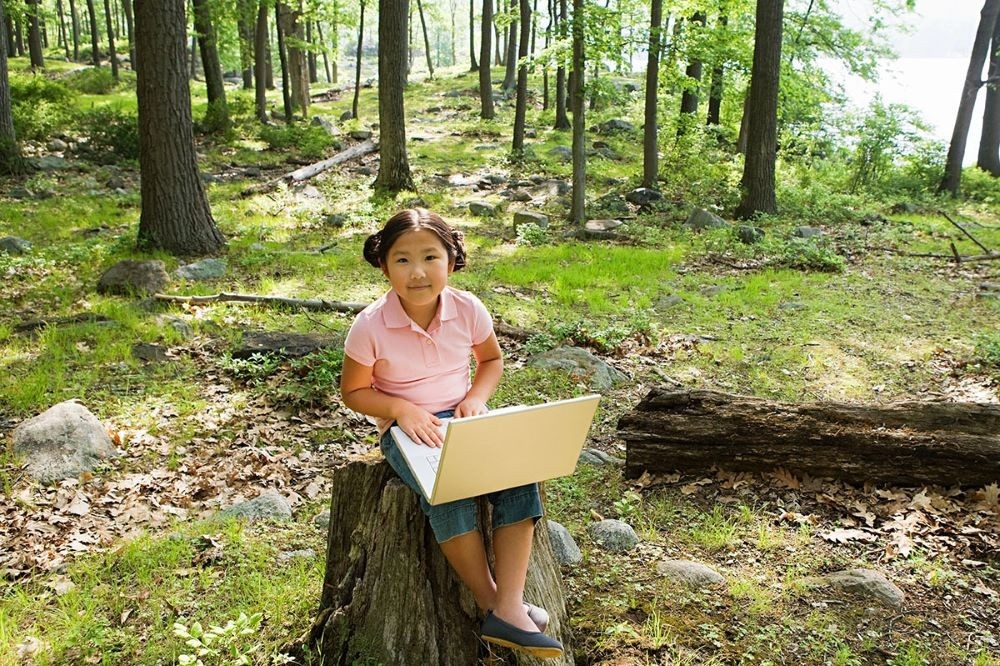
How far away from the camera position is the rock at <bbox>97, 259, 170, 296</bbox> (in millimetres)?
7766

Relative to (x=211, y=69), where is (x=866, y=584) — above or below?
below

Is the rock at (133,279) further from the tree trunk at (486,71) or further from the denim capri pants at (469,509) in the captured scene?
the tree trunk at (486,71)

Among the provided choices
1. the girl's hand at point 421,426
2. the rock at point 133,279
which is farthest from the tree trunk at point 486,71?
the girl's hand at point 421,426

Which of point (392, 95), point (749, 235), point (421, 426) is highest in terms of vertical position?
point (392, 95)

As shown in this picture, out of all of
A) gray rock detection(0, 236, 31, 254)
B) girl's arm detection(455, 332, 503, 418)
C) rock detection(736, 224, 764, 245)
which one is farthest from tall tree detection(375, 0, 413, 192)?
girl's arm detection(455, 332, 503, 418)

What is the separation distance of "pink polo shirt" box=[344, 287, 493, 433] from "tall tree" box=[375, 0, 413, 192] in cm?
1117

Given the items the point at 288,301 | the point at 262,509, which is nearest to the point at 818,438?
the point at 262,509

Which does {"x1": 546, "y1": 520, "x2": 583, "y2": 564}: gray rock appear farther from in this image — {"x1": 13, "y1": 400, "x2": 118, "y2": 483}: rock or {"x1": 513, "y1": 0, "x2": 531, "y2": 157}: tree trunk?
{"x1": 513, "y1": 0, "x2": 531, "y2": 157}: tree trunk

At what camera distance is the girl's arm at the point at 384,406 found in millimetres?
2752

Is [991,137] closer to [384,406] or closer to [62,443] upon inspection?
[384,406]

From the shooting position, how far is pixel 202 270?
28.3 feet

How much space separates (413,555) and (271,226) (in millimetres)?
9625

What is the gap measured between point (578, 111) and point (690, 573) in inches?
368

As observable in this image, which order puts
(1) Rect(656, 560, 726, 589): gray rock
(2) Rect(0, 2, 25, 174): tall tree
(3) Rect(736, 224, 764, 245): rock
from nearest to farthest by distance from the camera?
(1) Rect(656, 560, 726, 589): gray rock < (3) Rect(736, 224, 764, 245): rock < (2) Rect(0, 2, 25, 174): tall tree
